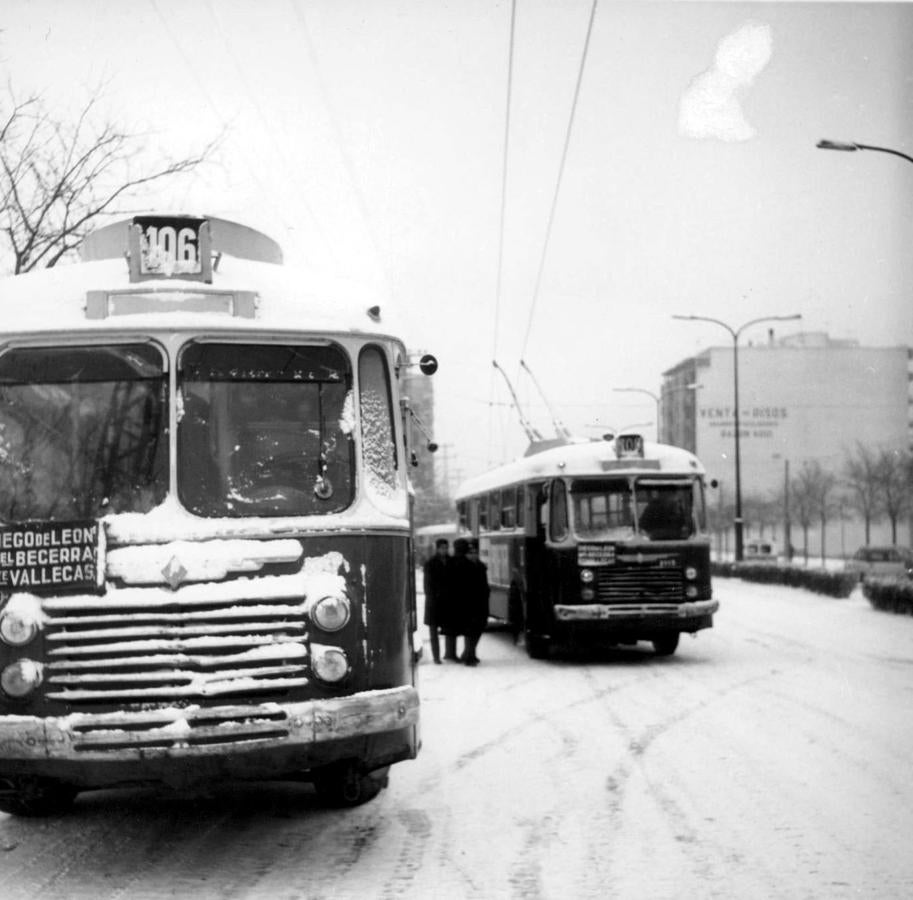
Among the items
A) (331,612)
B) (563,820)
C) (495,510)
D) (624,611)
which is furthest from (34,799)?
(495,510)

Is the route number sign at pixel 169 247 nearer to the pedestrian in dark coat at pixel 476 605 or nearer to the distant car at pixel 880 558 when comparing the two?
the pedestrian in dark coat at pixel 476 605

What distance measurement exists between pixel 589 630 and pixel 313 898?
10.5 meters

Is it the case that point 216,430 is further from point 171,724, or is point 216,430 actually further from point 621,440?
point 621,440

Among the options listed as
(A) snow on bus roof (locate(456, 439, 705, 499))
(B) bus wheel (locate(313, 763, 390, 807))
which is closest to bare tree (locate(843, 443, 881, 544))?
(A) snow on bus roof (locate(456, 439, 705, 499))

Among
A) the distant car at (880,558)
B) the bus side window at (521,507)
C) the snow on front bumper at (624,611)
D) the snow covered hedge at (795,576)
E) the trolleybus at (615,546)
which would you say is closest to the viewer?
the snow on front bumper at (624,611)

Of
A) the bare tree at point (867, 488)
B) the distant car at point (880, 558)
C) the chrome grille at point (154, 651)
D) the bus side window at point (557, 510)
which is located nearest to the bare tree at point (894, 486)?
the bare tree at point (867, 488)

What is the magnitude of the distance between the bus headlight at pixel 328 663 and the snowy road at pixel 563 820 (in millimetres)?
992

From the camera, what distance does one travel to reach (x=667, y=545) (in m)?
16.7

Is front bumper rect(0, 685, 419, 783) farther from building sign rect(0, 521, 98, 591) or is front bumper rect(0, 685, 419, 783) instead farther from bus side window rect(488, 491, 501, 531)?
bus side window rect(488, 491, 501, 531)

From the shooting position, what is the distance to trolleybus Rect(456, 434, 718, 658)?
16547 mm

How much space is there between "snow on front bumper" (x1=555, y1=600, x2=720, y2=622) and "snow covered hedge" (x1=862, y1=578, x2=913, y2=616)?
29.8 ft

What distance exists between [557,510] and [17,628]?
1122 cm

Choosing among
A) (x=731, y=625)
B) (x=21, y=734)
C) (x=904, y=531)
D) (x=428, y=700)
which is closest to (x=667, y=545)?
(x=428, y=700)

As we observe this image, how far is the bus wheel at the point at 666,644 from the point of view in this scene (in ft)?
58.5
